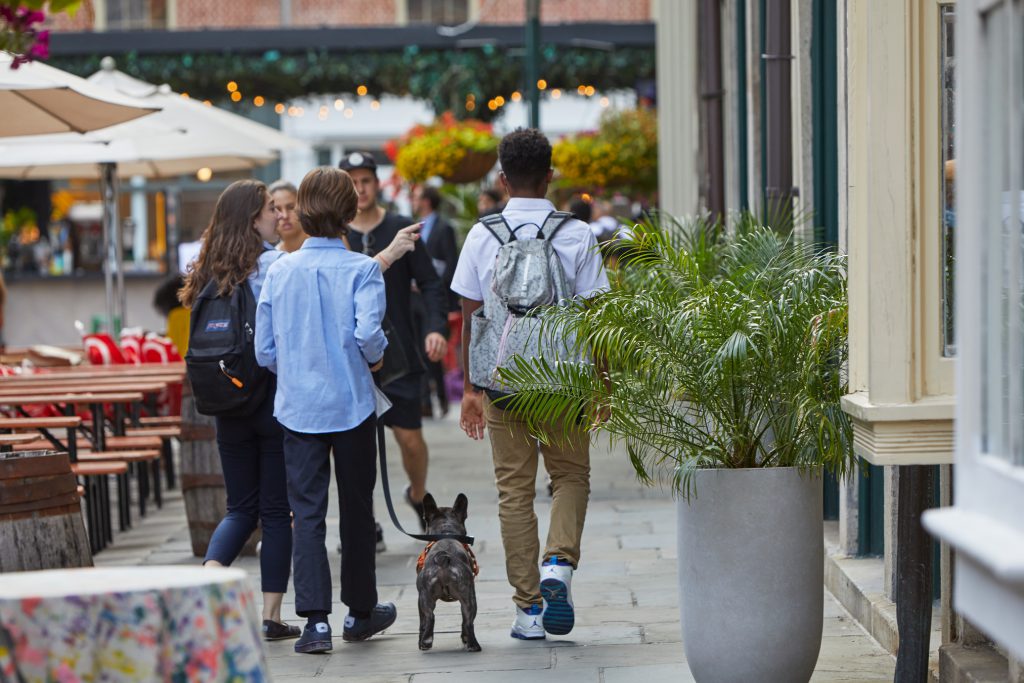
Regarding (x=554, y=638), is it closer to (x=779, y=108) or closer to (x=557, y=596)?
(x=557, y=596)

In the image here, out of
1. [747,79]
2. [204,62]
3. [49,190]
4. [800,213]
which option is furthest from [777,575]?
[49,190]

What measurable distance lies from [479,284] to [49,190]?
2032 centimetres

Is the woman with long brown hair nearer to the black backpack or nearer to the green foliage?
the black backpack

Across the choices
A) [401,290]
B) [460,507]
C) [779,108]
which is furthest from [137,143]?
→ [460,507]

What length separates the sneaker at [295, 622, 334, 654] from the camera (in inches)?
206

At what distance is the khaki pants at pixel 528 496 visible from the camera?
516 centimetres

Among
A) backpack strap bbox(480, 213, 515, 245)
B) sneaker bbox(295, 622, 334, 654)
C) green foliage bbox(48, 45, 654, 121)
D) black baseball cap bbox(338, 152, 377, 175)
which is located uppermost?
green foliage bbox(48, 45, 654, 121)

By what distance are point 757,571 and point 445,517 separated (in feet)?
4.65

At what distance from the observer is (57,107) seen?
25.5 feet

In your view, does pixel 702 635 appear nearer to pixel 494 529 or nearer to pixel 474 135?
pixel 494 529

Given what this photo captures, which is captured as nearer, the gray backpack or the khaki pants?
the gray backpack

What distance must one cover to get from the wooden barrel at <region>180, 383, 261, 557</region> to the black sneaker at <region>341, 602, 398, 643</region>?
175 centimetres

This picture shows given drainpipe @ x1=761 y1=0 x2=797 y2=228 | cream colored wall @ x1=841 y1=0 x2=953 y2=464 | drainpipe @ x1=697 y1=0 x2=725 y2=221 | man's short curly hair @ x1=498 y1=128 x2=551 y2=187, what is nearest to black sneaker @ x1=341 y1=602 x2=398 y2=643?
man's short curly hair @ x1=498 y1=128 x2=551 y2=187

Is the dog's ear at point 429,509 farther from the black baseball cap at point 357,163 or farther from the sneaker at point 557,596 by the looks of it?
the black baseball cap at point 357,163
